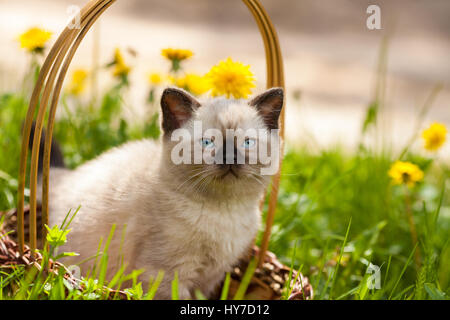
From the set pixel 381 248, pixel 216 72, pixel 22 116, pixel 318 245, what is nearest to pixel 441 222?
pixel 381 248

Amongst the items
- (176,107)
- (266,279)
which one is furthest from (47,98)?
(266,279)

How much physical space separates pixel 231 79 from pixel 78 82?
3.89 feet

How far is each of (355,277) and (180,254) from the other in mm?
797

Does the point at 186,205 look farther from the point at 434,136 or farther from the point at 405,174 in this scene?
the point at 434,136

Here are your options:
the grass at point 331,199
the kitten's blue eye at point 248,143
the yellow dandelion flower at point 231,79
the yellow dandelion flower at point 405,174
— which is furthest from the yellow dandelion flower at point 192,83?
the yellow dandelion flower at point 405,174

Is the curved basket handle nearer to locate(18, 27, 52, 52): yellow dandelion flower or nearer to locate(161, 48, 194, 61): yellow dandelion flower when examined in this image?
locate(161, 48, 194, 61): yellow dandelion flower

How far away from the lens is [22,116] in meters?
2.48

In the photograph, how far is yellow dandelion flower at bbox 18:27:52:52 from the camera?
201 cm

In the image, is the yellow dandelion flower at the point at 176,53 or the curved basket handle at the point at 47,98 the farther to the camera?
the yellow dandelion flower at the point at 176,53

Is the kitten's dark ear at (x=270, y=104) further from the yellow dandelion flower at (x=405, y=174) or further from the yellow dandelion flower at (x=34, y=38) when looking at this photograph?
the yellow dandelion flower at (x=34, y=38)

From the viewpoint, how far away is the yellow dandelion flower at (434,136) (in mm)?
2018

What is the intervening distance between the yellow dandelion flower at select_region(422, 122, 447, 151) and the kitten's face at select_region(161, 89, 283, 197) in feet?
2.57

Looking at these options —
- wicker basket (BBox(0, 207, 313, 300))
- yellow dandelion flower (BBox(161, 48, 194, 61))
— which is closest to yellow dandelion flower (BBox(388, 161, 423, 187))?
wicker basket (BBox(0, 207, 313, 300))
